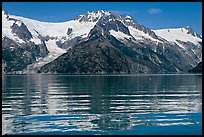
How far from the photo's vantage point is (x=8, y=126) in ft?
186

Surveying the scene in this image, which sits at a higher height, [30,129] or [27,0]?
[27,0]

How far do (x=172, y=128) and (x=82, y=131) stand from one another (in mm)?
12887

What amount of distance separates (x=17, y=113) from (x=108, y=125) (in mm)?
23580

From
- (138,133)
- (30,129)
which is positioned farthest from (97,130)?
(30,129)

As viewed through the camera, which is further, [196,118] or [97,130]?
[196,118]

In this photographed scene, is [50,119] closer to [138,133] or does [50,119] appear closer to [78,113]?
[78,113]

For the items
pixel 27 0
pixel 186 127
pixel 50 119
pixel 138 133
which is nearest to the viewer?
pixel 27 0

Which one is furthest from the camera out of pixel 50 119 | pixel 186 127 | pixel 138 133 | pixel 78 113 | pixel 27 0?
pixel 78 113

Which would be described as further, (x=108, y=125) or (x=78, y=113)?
(x=78, y=113)

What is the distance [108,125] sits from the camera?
5762 centimetres

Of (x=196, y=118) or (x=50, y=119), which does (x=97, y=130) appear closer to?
(x=50, y=119)

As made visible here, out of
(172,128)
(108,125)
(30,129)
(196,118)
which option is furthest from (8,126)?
(196,118)

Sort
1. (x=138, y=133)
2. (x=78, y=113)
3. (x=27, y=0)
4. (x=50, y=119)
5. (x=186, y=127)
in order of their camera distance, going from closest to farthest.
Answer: (x=27, y=0)
(x=138, y=133)
(x=186, y=127)
(x=50, y=119)
(x=78, y=113)

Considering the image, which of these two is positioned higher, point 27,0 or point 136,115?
point 27,0
